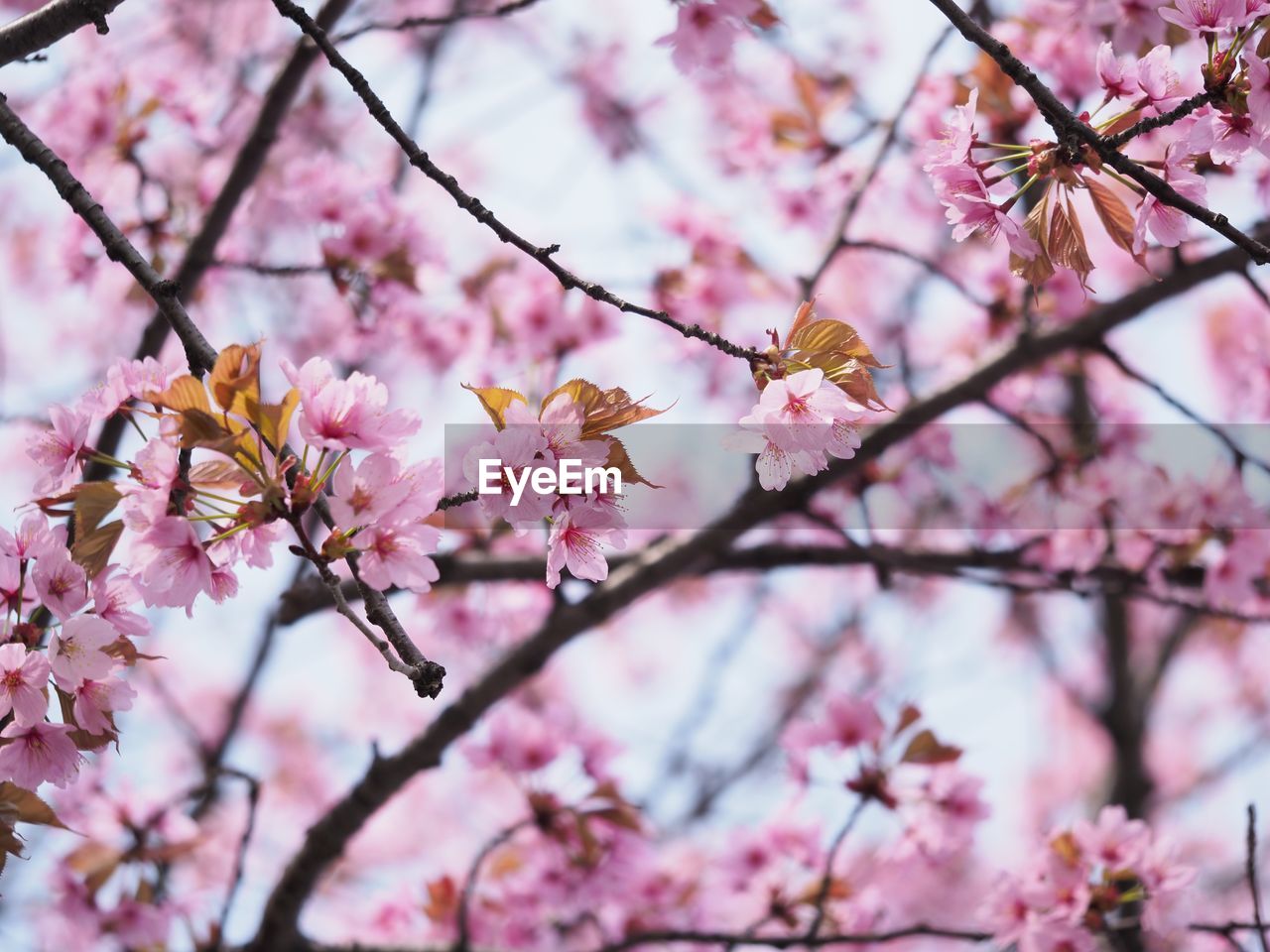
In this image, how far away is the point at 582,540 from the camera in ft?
3.72

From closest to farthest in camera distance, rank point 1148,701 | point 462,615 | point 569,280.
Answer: point 569,280 → point 462,615 → point 1148,701

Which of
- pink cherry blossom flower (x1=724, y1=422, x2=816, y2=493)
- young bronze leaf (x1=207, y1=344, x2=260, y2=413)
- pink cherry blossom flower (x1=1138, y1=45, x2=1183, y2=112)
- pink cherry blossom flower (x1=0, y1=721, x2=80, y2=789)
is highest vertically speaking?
pink cherry blossom flower (x1=1138, y1=45, x2=1183, y2=112)

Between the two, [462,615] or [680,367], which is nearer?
[462,615]

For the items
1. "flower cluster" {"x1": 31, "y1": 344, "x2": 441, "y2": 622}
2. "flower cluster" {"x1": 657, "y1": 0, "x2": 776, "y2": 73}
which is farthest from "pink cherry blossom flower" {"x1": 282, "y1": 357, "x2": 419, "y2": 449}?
"flower cluster" {"x1": 657, "y1": 0, "x2": 776, "y2": 73}

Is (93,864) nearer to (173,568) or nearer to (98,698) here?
(98,698)

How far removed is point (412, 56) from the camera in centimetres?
469

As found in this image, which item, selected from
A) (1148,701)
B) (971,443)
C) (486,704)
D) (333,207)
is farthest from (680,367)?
(1148,701)

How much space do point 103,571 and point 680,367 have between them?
8.14 feet

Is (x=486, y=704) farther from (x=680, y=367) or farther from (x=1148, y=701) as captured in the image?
(x=1148, y=701)

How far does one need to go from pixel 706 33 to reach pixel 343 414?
108 cm

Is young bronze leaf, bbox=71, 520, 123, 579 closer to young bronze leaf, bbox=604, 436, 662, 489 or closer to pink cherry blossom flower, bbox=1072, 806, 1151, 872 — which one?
young bronze leaf, bbox=604, 436, 662, 489

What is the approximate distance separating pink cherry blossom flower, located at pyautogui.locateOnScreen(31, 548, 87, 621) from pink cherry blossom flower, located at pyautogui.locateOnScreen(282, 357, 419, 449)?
28 centimetres

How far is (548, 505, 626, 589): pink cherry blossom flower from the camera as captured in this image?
111 centimetres

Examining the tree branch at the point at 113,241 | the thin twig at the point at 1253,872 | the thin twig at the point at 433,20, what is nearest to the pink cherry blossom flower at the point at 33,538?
the tree branch at the point at 113,241
